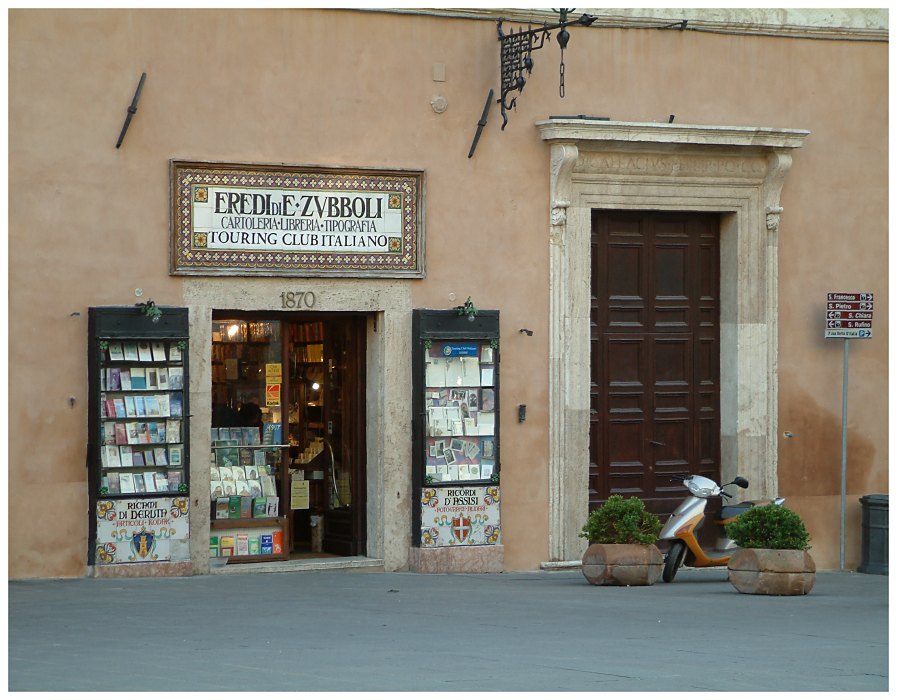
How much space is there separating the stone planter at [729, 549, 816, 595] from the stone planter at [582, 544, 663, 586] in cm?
96

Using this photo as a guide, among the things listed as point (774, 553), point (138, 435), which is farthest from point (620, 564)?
point (138, 435)

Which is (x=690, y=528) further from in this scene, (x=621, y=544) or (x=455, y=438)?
(x=455, y=438)

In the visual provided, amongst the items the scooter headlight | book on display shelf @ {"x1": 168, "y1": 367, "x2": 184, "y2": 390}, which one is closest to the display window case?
the scooter headlight

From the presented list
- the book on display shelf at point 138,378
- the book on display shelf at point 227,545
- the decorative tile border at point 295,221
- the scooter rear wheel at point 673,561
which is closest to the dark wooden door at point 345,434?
the decorative tile border at point 295,221

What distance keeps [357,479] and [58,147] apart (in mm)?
→ 4203

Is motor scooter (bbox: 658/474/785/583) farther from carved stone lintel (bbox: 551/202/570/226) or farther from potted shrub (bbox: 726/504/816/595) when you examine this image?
carved stone lintel (bbox: 551/202/570/226)

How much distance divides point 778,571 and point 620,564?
1.42 m

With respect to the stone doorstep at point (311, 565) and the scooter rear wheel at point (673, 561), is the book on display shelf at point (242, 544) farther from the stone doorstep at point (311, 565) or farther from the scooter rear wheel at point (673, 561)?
the scooter rear wheel at point (673, 561)

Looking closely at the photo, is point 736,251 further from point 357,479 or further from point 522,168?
point 357,479

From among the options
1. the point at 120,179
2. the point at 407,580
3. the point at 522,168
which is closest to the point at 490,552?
the point at 407,580

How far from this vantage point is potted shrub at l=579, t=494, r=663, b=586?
14.7 m

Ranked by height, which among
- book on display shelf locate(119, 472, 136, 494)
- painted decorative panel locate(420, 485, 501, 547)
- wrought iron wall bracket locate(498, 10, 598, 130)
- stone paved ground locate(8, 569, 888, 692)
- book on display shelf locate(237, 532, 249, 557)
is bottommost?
stone paved ground locate(8, 569, 888, 692)

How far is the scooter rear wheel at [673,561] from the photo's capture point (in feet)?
51.0

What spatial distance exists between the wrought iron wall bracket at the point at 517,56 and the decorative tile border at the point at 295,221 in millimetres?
1113
